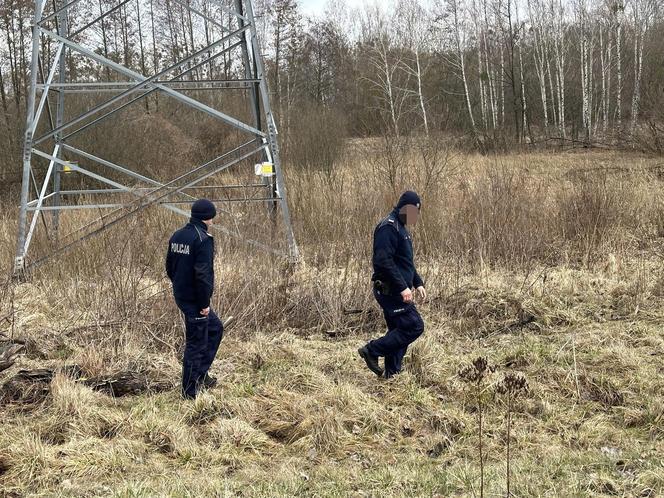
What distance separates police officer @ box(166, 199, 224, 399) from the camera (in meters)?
4.21

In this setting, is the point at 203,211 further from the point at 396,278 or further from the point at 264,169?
the point at 264,169

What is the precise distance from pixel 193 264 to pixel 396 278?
1517mm

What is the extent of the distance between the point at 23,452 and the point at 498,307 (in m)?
4.92

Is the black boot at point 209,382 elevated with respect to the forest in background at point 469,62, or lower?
lower

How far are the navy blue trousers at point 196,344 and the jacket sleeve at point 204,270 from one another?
18 centimetres

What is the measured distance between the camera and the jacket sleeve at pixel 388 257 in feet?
14.9

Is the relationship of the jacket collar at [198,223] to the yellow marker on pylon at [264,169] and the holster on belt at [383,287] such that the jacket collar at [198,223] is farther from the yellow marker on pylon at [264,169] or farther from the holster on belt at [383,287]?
the yellow marker on pylon at [264,169]

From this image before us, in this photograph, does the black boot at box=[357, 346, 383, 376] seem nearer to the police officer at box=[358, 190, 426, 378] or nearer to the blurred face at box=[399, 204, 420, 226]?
the police officer at box=[358, 190, 426, 378]

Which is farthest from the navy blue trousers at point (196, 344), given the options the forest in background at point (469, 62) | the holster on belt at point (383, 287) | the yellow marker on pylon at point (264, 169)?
the forest in background at point (469, 62)

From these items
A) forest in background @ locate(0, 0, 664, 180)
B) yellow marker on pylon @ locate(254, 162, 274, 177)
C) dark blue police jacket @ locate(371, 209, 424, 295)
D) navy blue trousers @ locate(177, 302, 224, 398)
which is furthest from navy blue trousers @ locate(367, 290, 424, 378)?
forest in background @ locate(0, 0, 664, 180)

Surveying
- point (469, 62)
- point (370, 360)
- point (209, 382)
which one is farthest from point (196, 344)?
point (469, 62)

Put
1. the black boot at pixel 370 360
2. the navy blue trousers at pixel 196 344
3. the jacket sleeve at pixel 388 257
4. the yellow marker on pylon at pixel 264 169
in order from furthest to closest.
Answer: the yellow marker on pylon at pixel 264 169, the black boot at pixel 370 360, the jacket sleeve at pixel 388 257, the navy blue trousers at pixel 196 344

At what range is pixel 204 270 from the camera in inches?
166

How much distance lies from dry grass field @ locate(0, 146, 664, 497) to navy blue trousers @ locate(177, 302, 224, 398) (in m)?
0.18
